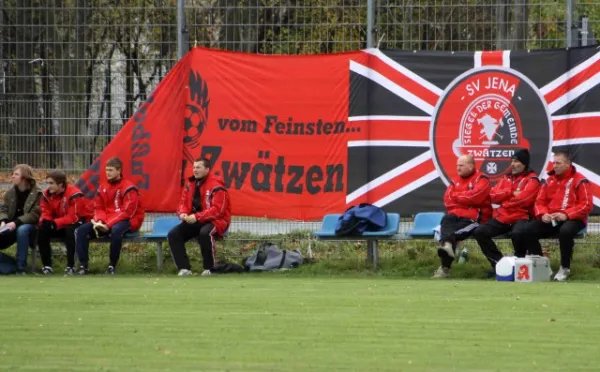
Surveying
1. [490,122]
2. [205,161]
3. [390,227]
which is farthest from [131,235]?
[490,122]

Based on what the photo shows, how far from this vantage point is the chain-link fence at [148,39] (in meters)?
14.1

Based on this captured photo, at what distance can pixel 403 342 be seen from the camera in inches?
280

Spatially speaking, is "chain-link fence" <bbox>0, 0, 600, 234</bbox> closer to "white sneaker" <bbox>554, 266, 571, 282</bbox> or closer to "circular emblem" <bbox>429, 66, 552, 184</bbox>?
"circular emblem" <bbox>429, 66, 552, 184</bbox>

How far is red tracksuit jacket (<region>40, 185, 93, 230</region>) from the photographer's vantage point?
46.6 feet

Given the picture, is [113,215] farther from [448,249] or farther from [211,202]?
[448,249]

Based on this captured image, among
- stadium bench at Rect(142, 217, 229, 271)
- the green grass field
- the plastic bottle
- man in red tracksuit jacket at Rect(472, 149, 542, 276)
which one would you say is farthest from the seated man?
man in red tracksuit jacket at Rect(472, 149, 542, 276)

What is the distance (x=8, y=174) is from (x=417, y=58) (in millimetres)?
5448

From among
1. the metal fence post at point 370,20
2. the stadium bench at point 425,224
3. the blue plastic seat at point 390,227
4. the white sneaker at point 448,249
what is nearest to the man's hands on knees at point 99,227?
the blue plastic seat at point 390,227

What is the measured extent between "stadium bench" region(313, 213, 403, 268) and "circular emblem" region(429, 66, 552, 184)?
0.86m

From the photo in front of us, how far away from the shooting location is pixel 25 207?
14.4 m

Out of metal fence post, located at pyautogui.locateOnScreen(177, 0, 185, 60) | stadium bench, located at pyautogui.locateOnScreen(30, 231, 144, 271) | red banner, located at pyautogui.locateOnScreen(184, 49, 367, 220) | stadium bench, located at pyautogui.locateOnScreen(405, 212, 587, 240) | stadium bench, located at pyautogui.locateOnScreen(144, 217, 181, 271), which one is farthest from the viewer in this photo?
metal fence post, located at pyautogui.locateOnScreen(177, 0, 185, 60)

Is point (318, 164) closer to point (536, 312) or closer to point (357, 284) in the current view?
point (357, 284)

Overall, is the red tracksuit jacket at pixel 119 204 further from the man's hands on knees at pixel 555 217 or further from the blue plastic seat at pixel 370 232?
the man's hands on knees at pixel 555 217

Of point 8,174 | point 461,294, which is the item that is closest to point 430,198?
point 461,294
